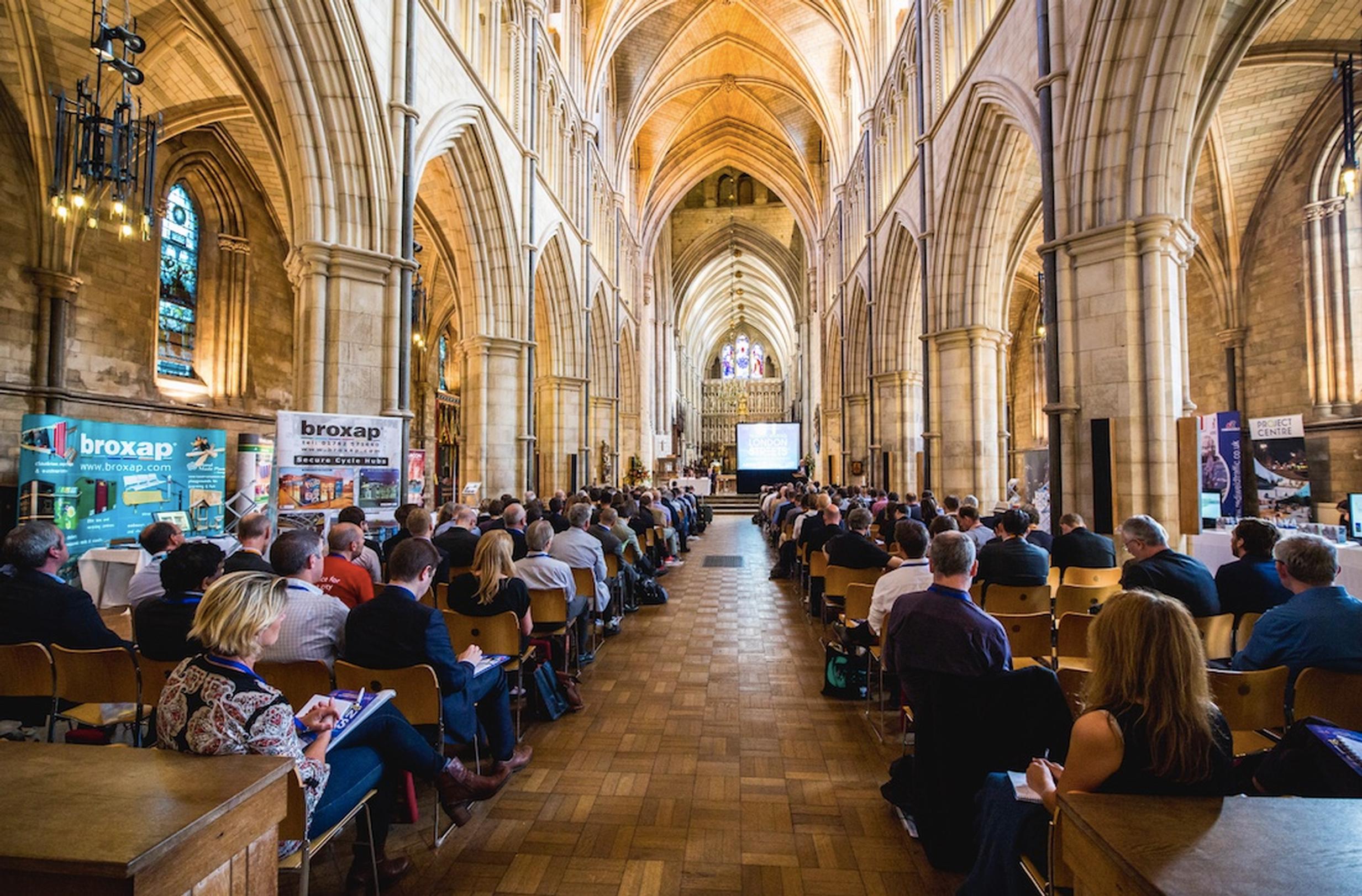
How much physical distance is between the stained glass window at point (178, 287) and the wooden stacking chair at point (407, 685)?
41.6ft

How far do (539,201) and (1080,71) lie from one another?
984cm

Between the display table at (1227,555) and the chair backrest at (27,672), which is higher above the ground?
the display table at (1227,555)

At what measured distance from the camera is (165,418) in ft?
39.7

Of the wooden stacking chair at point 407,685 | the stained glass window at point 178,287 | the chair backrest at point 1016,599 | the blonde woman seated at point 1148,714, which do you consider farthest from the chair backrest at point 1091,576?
the stained glass window at point 178,287

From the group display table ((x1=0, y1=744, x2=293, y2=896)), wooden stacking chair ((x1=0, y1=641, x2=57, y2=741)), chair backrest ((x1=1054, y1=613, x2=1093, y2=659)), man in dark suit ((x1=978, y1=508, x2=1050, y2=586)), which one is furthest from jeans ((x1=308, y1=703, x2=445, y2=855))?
man in dark suit ((x1=978, y1=508, x2=1050, y2=586))

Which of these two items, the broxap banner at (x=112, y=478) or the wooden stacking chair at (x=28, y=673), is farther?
the broxap banner at (x=112, y=478)

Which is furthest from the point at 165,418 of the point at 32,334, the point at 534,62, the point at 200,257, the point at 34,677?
the point at 34,677

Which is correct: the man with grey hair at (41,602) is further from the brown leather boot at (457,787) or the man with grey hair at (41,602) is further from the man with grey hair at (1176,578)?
the man with grey hair at (1176,578)

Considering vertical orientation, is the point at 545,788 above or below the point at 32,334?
below

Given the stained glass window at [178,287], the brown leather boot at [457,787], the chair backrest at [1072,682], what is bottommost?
the brown leather boot at [457,787]

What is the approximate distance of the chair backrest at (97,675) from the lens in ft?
9.48

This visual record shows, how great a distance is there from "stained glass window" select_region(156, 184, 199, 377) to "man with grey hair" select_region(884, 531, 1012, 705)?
46.2 ft

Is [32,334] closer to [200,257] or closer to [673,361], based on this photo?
[200,257]

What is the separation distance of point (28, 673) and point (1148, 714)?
413 cm
